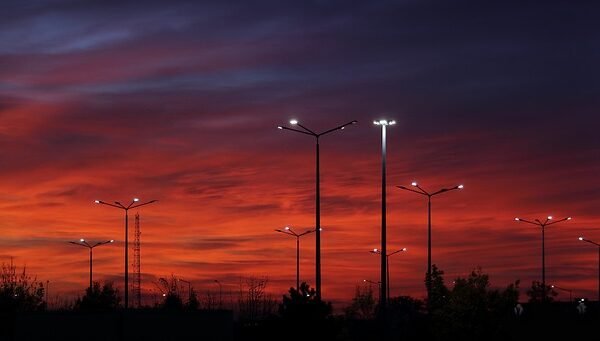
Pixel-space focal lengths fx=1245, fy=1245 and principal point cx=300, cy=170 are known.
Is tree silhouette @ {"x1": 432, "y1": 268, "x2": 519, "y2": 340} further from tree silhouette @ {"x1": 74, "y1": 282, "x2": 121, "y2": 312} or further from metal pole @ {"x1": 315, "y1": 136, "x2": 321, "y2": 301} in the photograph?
tree silhouette @ {"x1": 74, "y1": 282, "x2": 121, "y2": 312}

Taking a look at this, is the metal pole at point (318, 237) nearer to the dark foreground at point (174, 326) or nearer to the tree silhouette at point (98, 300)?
the dark foreground at point (174, 326)

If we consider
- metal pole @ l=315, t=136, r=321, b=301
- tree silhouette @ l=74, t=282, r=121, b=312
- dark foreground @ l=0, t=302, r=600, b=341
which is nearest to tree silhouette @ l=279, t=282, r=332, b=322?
metal pole @ l=315, t=136, r=321, b=301

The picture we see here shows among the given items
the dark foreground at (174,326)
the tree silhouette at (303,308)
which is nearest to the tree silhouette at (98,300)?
the dark foreground at (174,326)

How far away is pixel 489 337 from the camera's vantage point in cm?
8175

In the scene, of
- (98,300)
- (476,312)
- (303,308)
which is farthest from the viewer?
(98,300)

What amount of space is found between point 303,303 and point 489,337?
26799 millimetres

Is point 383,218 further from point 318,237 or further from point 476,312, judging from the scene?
point 476,312

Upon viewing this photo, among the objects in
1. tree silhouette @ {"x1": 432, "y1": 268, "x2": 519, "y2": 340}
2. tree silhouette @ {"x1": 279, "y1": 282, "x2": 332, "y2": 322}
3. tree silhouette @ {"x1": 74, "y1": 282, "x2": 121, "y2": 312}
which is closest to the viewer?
tree silhouette @ {"x1": 279, "y1": 282, "x2": 332, "y2": 322}

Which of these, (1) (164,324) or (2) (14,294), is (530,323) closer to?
(1) (164,324)

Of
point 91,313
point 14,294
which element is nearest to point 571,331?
point 91,313

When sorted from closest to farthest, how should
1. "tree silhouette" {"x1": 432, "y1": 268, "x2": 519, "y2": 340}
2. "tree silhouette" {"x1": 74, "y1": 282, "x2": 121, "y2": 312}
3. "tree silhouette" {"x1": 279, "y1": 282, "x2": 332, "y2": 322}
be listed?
"tree silhouette" {"x1": 279, "y1": 282, "x2": 332, "y2": 322} → "tree silhouette" {"x1": 432, "y1": 268, "x2": 519, "y2": 340} → "tree silhouette" {"x1": 74, "y1": 282, "x2": 121, "y2": 312}

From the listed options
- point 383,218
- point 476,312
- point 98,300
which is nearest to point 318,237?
point 383,218

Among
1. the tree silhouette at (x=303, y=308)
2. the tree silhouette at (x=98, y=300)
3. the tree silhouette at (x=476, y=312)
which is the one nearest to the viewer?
the tree silhouette at (x=303, y=308)

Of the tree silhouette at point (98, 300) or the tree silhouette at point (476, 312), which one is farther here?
the tree silhouette at point (98, 300)
